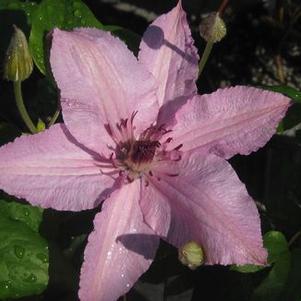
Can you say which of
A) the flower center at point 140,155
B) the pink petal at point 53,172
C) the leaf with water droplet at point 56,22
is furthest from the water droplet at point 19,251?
the leaf with water droplet at point 56,22

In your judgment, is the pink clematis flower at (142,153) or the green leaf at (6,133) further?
the green leaf at (6,133)

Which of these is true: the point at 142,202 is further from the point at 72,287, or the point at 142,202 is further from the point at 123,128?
the point at 72,287

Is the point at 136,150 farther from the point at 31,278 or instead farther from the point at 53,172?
the point at 31,278

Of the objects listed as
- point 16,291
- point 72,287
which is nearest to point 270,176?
point 72,287

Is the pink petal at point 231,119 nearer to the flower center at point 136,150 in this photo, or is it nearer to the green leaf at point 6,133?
the flower center at point 136,150

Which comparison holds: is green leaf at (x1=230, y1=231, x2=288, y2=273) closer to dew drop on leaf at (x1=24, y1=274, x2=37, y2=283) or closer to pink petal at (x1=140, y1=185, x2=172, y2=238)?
pink petal at (x1=140, y1=185, x2=172, y2=238)

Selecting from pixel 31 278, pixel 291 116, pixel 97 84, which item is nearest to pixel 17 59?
pixel 97 84
